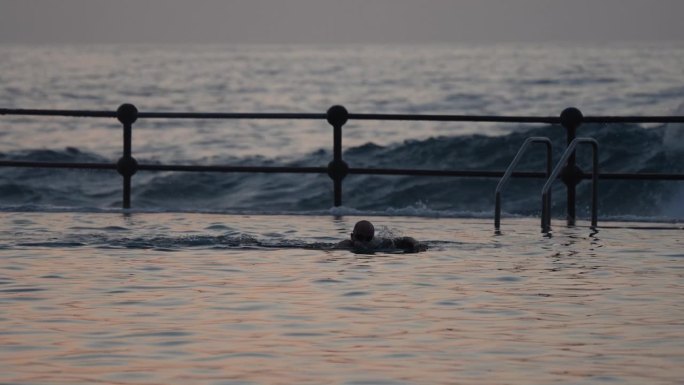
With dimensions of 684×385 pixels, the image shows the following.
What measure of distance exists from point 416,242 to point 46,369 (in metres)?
6.70

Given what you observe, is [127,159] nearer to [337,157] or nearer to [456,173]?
[337,157]

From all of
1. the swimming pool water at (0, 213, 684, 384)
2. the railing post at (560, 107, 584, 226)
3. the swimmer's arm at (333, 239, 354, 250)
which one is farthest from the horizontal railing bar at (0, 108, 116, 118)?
the swimmer's arm at (333, 239, 354, 250)

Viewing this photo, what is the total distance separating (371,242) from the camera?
1509 cm

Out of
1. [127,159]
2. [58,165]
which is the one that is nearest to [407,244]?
[127,159]

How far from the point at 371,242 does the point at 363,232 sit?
143 mm

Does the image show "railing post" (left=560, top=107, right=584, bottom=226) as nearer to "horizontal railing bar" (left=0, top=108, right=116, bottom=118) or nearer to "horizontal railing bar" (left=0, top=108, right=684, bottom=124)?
"horizontal railing bar" (left=0, top=108, right=684, bottom=124)

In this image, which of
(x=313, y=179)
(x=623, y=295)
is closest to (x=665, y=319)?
(x=623, y=295)

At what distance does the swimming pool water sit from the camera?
8898 millimetres

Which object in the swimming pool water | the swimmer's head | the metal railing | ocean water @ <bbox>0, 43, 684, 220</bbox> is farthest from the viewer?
ocean water @ <bbox>0, 43, 684, 220</bbox>

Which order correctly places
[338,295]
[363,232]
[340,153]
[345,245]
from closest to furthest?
1. [338,295]
2. [363,232]
3. [345,245]
4. [340,153]

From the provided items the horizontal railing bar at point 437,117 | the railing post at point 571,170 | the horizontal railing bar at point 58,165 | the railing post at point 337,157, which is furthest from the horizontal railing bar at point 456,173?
the horizontal railing bar at point 58,165

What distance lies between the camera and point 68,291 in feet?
39.1

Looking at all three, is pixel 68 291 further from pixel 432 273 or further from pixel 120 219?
pixel 120 219

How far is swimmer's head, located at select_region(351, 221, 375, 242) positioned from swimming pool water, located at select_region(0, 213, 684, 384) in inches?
9.2
